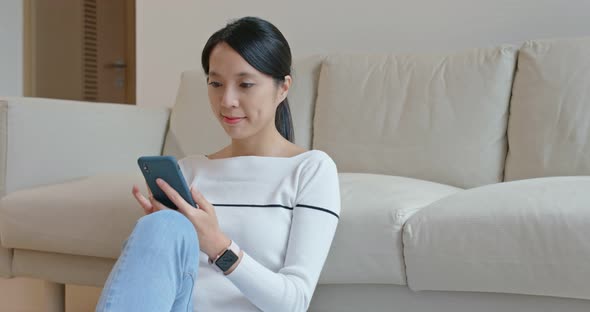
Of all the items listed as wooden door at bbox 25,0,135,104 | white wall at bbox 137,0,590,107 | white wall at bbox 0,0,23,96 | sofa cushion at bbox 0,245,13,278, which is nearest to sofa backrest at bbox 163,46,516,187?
white wall at bbox 137,0,590,107

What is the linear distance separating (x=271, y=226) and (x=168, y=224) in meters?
0.27

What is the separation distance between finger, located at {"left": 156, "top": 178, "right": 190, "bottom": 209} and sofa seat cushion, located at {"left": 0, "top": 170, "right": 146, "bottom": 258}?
647 millimetres

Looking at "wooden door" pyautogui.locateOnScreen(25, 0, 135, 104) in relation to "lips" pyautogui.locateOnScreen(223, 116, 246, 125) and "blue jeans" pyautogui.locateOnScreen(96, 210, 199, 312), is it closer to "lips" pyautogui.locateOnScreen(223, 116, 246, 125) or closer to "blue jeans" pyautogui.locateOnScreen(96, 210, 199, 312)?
"lips" pyautogui.locateOnScreen(223, 116, 246, 125)

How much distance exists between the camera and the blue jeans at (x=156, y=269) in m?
0.97

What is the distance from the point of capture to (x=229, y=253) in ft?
3.78

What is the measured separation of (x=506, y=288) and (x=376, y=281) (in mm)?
268

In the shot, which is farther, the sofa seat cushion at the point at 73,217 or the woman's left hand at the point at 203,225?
the sofa seat cushion at the point at 73,217

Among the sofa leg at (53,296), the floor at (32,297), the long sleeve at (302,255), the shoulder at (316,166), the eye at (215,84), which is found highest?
the eye at (215,84)

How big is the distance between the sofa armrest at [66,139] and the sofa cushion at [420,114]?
24.6 inches

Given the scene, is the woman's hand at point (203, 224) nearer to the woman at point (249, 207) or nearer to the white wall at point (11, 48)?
the woman at point (249, 207)

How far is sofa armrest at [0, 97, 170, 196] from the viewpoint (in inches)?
80.8

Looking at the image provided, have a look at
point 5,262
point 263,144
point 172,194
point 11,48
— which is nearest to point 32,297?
point 5,262

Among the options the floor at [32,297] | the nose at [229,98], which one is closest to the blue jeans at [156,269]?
the nose at [229,98]

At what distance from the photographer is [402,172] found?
211 centimetres
